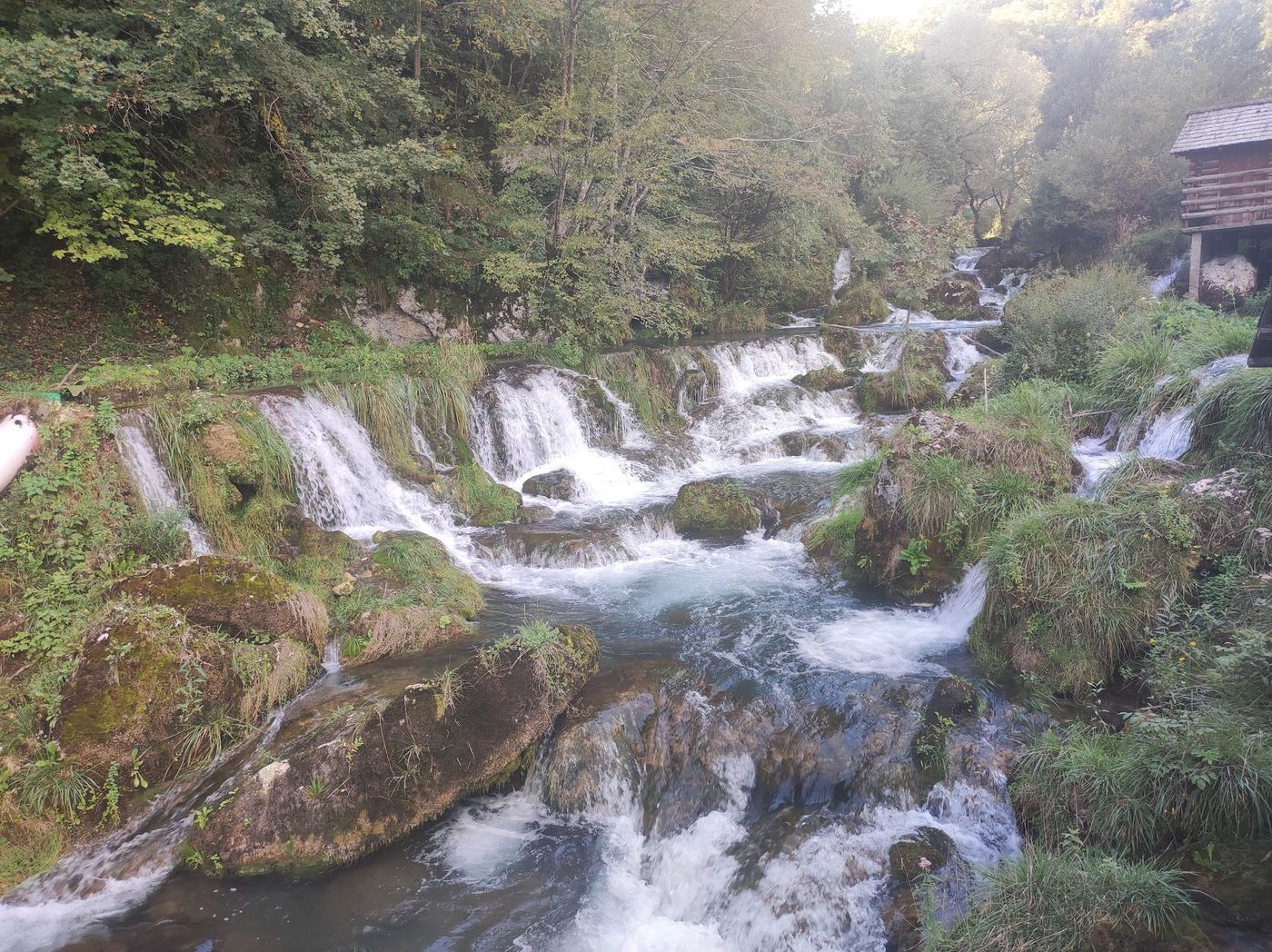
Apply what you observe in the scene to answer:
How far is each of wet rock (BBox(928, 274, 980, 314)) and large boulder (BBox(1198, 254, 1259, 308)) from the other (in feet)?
18.3

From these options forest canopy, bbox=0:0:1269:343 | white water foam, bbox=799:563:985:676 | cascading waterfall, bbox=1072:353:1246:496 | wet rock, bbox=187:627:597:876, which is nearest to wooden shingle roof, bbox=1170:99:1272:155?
forest canopy, bbox=0:0:1269:343

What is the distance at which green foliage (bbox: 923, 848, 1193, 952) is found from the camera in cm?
289

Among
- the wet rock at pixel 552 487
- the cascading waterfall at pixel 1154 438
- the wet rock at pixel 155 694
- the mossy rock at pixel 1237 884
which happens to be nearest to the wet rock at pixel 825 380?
the cascading waterfall at pixel 1154 438

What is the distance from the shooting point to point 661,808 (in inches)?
182

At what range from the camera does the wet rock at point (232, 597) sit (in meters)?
5.18

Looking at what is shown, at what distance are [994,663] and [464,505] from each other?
6764mm

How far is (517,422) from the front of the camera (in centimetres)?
1097

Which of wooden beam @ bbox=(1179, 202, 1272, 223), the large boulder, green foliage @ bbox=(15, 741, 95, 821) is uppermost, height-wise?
wooden beam @ bbox=(1179, 202, 1272, 223)

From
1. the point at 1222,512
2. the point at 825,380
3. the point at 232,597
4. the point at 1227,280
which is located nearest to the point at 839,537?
the point at 1222,512

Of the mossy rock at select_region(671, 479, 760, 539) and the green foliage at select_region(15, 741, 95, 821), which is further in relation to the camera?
the mossy rock at select_region(671, 479, 760, 539)

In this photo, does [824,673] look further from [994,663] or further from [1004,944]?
[1004,944]

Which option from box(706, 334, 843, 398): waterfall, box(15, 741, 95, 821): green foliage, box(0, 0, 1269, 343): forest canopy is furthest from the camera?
box(706, 334, 843, 398): waterfall

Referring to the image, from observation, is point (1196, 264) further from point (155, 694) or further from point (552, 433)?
point (155, 694)

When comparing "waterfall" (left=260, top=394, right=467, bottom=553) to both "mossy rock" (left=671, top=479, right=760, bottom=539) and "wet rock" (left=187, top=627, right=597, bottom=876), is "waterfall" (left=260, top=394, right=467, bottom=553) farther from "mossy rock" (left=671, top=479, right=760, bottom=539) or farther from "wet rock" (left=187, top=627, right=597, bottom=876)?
"wet rock" (left=187, top=627, right=597, bottom=876)
